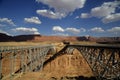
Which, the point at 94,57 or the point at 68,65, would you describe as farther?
the point at 68,65

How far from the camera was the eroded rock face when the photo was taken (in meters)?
45.3

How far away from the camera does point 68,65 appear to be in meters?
47.4

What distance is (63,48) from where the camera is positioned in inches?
2039

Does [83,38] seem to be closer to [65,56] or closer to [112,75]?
[65,56]

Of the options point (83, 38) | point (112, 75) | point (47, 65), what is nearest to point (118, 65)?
point (112, 75)

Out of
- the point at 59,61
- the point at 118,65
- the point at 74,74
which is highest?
the point at 118,65

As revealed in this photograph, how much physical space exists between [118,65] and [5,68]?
106ft

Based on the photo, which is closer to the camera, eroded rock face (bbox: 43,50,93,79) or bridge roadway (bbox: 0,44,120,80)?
bridge roadway (bbox: 0,44,120,80)

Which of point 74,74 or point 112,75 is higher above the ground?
point 112,75

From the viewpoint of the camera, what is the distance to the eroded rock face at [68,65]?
149 feet

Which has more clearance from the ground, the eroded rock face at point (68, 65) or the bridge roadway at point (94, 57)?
the bridge roadway at point (94, 57)

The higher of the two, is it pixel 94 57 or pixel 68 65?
pixel 94 57

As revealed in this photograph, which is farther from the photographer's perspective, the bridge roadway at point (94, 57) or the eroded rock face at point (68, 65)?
the eroded rock face at point (68, 65)

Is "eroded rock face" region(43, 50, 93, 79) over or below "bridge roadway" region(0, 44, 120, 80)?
below
